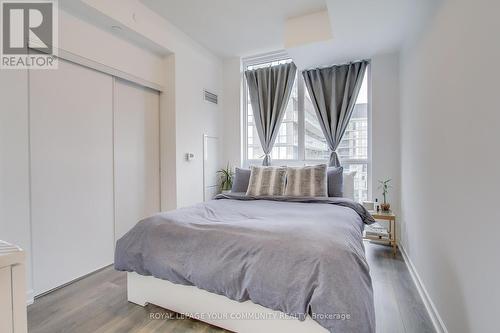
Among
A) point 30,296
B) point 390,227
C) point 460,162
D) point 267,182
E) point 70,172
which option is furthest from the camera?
point 390,227

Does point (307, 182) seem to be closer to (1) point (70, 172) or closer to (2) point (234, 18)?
(2) point (234, 18)

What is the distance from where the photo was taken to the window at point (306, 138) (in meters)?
3.47

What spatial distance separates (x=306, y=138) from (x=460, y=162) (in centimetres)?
256

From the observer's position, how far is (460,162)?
1.32m

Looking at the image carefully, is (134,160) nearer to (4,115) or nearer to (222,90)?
(4,115)

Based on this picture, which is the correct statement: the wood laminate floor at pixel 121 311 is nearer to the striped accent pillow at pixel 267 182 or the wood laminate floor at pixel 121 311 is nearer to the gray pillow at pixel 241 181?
the striped accent pillow at pixel 267 182

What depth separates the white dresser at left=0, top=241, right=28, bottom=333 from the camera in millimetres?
636

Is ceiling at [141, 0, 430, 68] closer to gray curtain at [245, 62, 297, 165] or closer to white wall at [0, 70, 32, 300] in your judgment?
gray curtain at [245, 62, 297, 165]

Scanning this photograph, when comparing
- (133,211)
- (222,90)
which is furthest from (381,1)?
(133,211)

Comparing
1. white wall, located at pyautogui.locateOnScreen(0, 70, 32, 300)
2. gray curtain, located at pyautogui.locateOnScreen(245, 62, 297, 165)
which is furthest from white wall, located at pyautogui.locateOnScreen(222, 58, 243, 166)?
white wall, located at pyautogui.locateOnScreen(0, 70, 32, 300)

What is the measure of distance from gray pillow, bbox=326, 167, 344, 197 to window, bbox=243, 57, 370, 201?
2.52 feet

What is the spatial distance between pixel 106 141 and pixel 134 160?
0.41 metres

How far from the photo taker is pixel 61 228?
222 centimetres

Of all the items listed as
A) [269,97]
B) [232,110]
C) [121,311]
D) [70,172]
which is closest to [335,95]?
[269,97]
